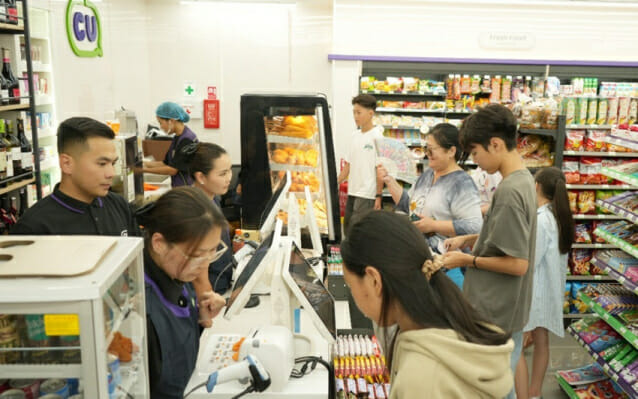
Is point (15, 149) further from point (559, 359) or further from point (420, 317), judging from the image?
point (559, 359)

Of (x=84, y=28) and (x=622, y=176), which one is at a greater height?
(x=84, y=28)

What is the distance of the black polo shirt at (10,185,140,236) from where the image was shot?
231cm

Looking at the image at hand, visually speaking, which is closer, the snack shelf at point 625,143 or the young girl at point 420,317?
the young girl at point 420,317

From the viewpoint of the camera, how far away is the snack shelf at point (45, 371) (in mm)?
1201

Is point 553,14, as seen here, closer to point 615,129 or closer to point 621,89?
point 621,89

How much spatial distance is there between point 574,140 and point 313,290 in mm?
4220

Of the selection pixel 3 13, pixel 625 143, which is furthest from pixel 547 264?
pixel 3 13

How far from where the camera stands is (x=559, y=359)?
4898mm

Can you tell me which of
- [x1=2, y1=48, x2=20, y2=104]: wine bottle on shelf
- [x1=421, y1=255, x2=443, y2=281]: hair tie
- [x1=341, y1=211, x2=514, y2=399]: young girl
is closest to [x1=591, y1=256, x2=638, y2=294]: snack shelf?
[x1=341, y1=211, x2=514, y2=399]: young girl

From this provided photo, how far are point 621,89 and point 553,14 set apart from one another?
144 cm

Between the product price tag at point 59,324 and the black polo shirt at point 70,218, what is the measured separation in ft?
4.05

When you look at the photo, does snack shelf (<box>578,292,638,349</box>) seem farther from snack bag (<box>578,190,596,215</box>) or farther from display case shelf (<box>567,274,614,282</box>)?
snack bag (<box>578,190,596,215</box>)

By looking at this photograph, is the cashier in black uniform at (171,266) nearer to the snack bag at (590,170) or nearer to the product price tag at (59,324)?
the product price tag at (59,324)

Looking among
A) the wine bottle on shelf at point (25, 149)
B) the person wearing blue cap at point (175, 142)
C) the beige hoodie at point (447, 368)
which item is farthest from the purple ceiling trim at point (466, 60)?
the beige hoodie at point (447, 368)
